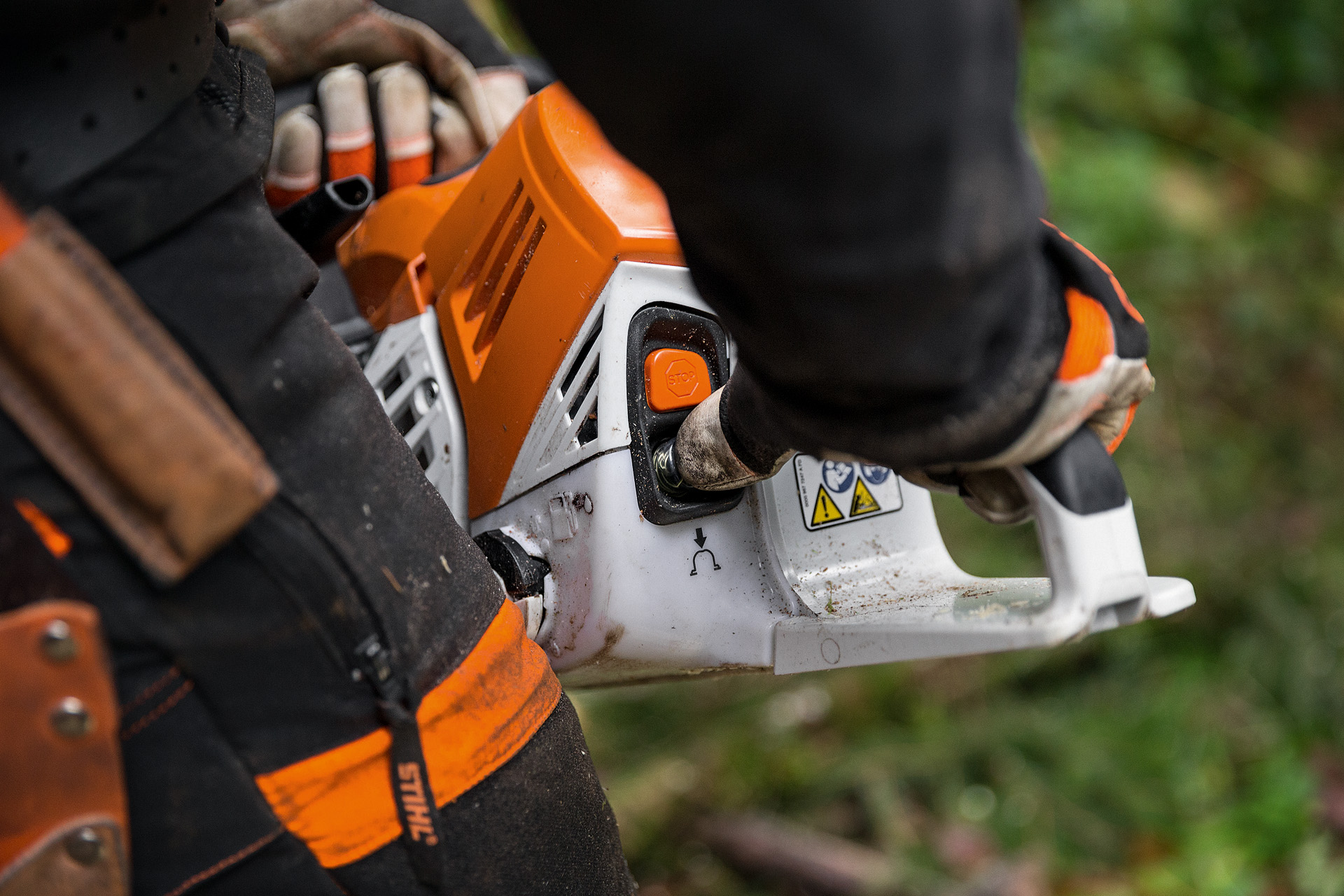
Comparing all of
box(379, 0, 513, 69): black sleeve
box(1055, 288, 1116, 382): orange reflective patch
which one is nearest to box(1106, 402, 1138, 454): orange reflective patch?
box(1055, 288, 1116, 382): orange reflective patch

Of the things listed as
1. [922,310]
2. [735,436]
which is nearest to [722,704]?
[735,436]

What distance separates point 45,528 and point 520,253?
68 centimetres

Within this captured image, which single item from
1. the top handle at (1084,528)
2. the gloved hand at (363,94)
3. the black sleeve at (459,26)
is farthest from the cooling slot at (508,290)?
the top handle at (1084,528)

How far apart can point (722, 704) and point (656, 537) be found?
1441 mm

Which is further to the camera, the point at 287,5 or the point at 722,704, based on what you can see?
the point at 722,704

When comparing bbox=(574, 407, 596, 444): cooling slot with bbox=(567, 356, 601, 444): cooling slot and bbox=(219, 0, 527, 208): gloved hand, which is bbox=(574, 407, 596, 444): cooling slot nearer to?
bbox=(567, 356, 601, 444): cooling slot

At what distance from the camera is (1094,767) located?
7.26 ft

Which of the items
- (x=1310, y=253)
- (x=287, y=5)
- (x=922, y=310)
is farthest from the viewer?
(x=1310, y=253)

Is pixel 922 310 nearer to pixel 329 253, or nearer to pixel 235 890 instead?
pixel 235 890

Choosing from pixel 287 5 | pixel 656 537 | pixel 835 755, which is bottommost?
pixel 835 755

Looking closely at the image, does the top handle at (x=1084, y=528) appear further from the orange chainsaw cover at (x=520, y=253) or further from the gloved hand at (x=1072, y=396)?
the orange chainsaw cover at (x=520, y=253)

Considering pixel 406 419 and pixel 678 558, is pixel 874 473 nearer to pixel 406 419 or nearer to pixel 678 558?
pixel 678 558

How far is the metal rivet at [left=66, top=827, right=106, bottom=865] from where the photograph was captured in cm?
63

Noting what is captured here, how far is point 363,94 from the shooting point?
1359 mm
